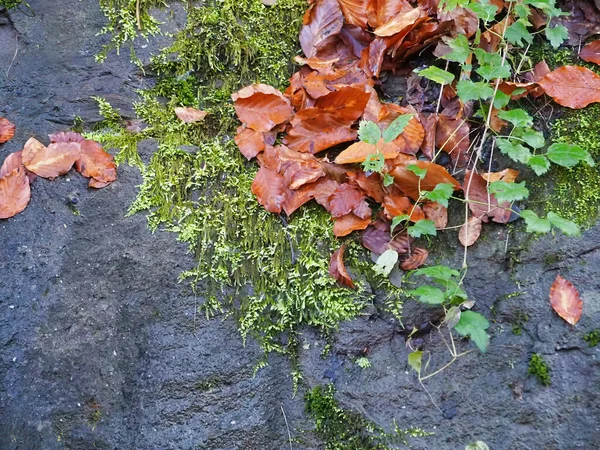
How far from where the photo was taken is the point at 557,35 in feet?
7.50

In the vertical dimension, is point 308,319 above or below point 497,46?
below

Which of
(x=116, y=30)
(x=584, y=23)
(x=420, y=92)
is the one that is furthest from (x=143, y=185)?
(x=584, y=23)

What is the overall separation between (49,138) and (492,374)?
7.40 ft

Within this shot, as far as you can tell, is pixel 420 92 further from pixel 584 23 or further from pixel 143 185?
pixel 143 185

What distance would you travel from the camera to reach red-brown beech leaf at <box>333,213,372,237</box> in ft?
7.15

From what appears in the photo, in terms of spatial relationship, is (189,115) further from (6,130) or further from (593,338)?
(593,338)

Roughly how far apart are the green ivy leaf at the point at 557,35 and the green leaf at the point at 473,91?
18.8 inches

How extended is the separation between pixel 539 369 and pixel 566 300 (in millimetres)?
288

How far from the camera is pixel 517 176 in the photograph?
86.5 inches

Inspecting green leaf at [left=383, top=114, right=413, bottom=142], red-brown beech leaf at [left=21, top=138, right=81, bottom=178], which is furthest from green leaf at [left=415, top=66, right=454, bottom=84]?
red-brown beech leaf at [left=21, top=138, right=81, bottom=178]

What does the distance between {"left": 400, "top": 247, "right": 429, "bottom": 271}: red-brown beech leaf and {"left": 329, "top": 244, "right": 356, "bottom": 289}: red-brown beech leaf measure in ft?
0.77

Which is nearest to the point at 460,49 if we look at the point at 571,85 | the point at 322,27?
the point at 571,85

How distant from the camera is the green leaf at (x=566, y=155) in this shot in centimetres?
197

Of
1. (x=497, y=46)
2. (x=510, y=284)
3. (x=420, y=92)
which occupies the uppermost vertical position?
(x=497, y=46)
